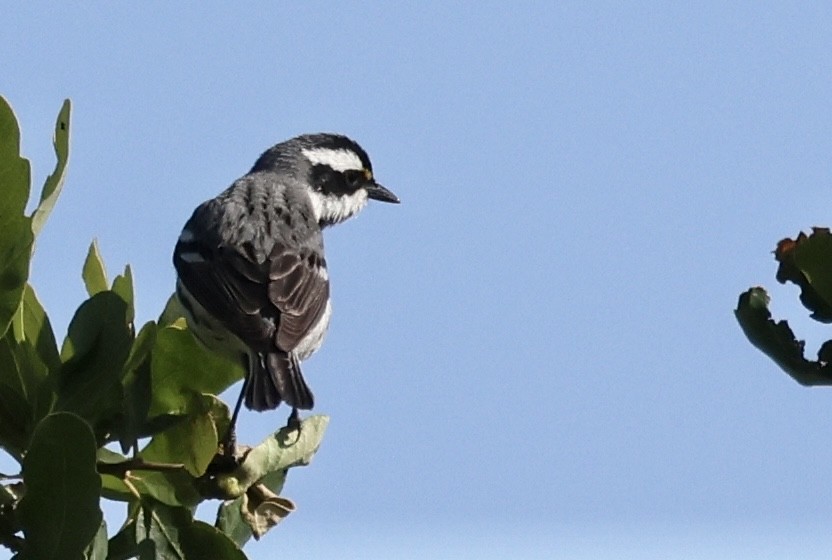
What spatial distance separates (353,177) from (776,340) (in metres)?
6.04

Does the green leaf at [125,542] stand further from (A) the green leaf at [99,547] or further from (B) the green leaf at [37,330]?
(B) the green leaf at [37,330]

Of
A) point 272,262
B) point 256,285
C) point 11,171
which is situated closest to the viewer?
point 11,171

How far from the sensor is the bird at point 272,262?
5.08 meters

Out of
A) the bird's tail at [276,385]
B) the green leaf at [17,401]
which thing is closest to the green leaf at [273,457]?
the green leaf at [17,401]

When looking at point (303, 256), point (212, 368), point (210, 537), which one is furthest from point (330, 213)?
point (210, 537)

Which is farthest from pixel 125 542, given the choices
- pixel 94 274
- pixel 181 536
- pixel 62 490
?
pixel 94 274

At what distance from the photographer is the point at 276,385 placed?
16.5ft

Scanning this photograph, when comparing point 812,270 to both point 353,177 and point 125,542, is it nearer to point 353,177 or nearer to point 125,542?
point 125,542

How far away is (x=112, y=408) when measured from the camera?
322 cm

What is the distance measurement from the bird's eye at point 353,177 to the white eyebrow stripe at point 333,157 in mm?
30

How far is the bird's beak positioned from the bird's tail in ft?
9.96

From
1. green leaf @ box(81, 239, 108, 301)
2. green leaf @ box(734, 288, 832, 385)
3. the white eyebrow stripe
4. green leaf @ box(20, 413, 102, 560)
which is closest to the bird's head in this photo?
the white eyebrow stripe

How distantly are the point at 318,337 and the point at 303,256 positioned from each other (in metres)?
0.54

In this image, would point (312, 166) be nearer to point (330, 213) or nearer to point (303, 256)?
point (330, 213)
